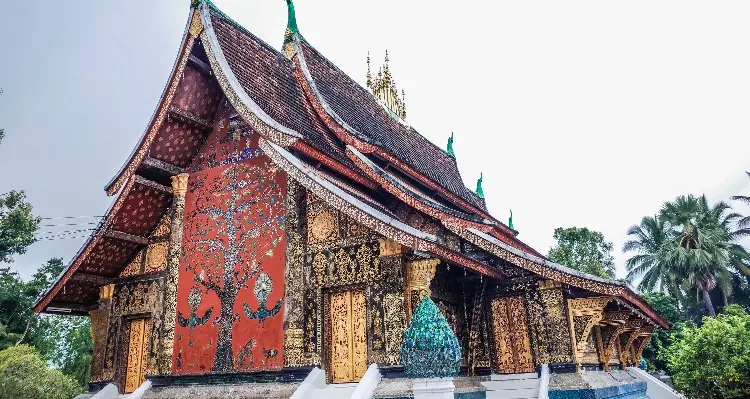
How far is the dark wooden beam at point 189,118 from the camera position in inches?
322

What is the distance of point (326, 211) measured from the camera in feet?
23.8

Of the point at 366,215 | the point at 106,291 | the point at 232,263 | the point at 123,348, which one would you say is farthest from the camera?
the point at 106,291

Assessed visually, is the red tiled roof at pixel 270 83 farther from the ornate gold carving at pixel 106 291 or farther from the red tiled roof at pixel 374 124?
the ornate gold carving at pixel 106 291

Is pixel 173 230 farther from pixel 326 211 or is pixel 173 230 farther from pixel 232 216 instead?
pixel 326 211

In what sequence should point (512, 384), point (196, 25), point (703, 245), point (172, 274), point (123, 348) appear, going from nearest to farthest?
1. point (512, 384)
2. point (196, 25)
3. point (172, 274)
4. point (123, 348)
5. point (703, 245)

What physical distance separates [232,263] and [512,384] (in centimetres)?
421

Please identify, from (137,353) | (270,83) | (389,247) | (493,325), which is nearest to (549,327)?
(493,325)

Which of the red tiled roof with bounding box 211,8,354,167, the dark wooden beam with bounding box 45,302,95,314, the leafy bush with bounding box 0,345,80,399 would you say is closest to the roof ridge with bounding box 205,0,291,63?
the red tiled roof with bounding box 211,8,354,167

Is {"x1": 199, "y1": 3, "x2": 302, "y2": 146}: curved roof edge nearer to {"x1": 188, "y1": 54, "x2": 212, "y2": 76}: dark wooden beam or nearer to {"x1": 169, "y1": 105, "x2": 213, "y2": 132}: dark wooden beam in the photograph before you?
{"x1": 188, "y1": 54, "x2": 212, "y2": 76}: dark wooden beam


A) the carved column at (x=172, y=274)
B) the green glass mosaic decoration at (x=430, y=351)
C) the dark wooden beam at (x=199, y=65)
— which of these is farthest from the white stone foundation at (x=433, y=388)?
the dark wooden beam at (x=199, y=65)

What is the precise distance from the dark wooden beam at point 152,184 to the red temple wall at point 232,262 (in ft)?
1.40

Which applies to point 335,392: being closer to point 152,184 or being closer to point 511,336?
point 511,336

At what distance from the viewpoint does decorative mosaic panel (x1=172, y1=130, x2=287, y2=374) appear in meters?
7.14

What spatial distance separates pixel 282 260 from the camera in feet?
23.9
